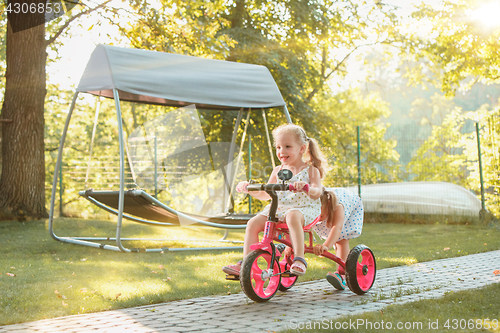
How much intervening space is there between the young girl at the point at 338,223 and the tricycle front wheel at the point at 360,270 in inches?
4.7

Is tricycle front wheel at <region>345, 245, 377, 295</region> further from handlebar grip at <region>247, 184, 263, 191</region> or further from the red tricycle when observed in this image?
handlebar grip at <region>247, 184, 263, 191</region>

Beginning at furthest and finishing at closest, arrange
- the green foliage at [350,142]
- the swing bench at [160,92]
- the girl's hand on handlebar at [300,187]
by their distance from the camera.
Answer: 1. the green foliage at [350,142]
2. the swing bench at [160,92]
3. the girl's hand on handlebar at [300,187]

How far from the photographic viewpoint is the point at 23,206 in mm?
8500

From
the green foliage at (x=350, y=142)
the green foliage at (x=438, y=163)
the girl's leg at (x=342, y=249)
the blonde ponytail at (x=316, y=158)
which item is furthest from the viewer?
the green foliage at (x=350, y=142)

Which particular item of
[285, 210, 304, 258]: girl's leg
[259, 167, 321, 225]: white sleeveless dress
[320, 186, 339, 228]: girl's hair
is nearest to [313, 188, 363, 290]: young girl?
[320, 186, 339, 228]: girl's hair

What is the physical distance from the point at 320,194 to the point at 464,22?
41.9 feet

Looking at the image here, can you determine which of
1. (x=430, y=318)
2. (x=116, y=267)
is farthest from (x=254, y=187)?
(x=116, y=267)

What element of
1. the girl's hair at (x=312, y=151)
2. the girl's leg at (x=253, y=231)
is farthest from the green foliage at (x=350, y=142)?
the girl's leg at (x=253, y=231)

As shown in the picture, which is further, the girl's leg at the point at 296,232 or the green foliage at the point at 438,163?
the green foliage at the point at 438,163

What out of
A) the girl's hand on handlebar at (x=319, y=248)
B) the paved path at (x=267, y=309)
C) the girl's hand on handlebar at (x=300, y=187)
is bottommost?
the paved path at (x=267, y=309)

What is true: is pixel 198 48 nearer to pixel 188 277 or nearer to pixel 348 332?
pixel 188 277

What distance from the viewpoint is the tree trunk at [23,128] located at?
847 cm

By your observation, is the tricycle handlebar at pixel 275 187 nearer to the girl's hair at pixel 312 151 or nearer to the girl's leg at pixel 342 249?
the girl's hair at pixel 312 151

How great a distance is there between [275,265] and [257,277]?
0.60 feet
